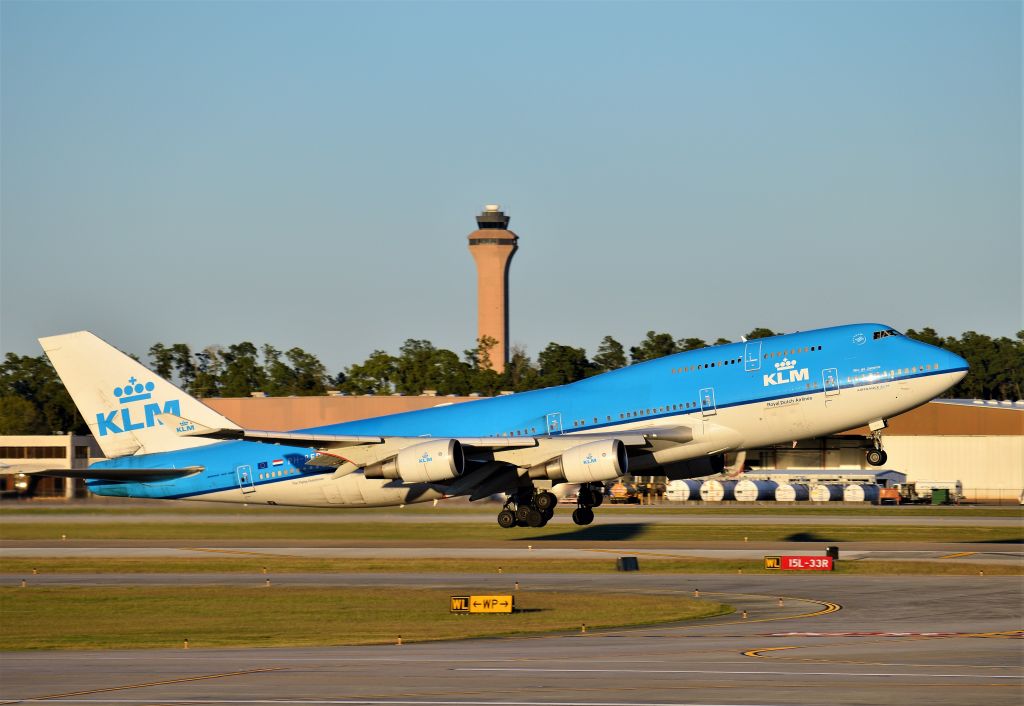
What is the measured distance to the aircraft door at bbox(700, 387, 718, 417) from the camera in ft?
165

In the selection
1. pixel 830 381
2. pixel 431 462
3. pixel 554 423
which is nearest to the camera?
pixel 830 381

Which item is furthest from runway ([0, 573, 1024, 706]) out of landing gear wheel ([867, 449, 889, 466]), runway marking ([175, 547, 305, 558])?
runway marking ([175, 547, 305, 558])

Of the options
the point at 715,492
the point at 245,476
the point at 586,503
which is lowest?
the point at 715,492

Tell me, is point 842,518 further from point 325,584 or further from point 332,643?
point 332,643

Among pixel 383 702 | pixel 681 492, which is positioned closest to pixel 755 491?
pixel 681 492

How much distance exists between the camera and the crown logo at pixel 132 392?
190 feet

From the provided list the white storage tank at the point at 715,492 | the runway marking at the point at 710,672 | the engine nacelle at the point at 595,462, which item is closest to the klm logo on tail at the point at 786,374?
the engine nacelle at the point at 595,462

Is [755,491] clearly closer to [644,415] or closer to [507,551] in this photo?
[507,551]

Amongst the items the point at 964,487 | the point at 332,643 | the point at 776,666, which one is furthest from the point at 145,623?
the point at 964,487

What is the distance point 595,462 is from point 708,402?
524 cm

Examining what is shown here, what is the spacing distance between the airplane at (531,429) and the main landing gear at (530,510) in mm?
71

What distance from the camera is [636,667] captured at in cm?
3003

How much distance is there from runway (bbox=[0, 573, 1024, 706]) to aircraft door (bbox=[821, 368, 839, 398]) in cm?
867

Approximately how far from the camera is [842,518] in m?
83.5
